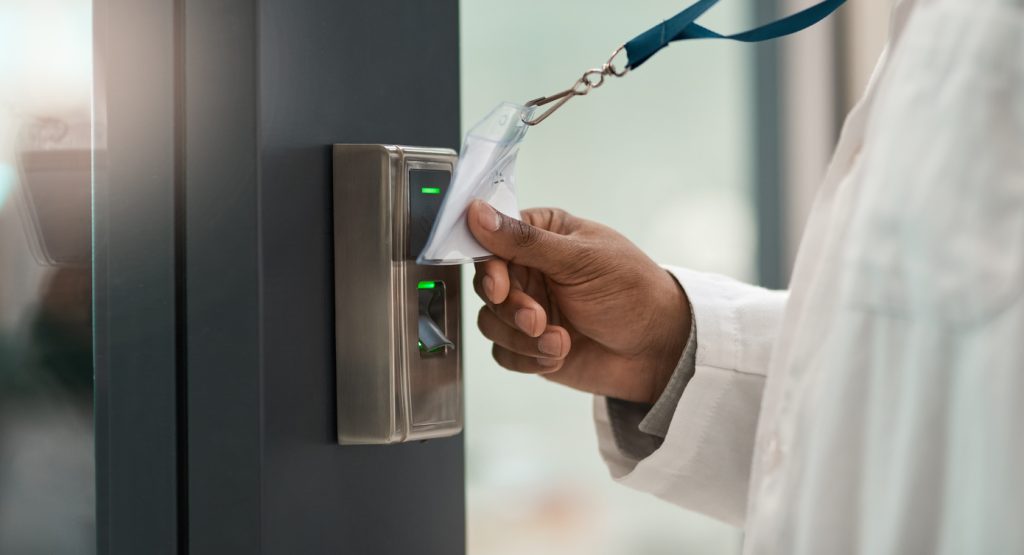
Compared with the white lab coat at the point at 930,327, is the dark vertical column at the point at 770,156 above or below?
above

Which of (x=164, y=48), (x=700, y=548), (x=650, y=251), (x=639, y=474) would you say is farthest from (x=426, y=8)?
(x=700, y=548)

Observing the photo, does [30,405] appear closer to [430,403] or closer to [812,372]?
[430,403]

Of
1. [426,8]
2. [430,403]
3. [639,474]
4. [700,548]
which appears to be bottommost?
[700,548]

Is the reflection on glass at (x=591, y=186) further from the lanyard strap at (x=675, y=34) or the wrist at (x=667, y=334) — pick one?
the lanyard strap at (x=675, y=34)

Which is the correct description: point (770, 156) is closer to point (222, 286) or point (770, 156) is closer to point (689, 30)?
point (689, 30)

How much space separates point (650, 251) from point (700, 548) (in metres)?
0.59

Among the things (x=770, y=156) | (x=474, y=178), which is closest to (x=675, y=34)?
(x=474, y=178)

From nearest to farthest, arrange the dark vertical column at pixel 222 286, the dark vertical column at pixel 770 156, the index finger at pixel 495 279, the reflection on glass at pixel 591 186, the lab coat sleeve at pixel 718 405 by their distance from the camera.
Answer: the dark vertical column at pixel 222 286 → the index finger at pixel 495 279 → the lab coat sleeve at pixel 718 405 → the reflection on glass at pixel 591 186 → the dark vertical column at pixel 770 156

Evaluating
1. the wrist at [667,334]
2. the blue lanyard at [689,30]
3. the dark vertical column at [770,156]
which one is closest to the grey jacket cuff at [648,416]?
the wrist at [667,334]

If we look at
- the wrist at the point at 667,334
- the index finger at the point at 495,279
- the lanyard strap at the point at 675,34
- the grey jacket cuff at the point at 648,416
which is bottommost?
the grey jacket cuff at the point at 648,416

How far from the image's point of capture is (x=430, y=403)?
545mm

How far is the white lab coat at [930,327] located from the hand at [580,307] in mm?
234

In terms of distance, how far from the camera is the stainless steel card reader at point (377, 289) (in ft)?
1.69

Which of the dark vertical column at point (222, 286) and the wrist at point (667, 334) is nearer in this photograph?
the dark vertical column at point (222, 286)
